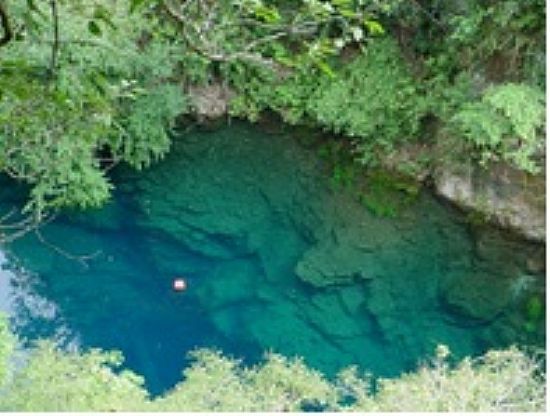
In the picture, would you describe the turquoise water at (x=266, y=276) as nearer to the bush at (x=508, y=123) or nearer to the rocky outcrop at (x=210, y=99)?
the rocky outcrop at (x=210, y=99)

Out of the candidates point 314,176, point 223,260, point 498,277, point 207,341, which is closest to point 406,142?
point 314,176

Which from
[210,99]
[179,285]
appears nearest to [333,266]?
[179,285]

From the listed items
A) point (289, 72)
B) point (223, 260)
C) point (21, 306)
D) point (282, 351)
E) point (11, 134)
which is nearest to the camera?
point (11, 134)

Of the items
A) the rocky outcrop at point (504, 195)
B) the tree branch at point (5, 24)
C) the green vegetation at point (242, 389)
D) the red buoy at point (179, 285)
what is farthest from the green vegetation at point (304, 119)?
the tree branch at point (5, 24)

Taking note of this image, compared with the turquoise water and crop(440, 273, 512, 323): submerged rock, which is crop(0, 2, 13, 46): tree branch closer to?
the turquoise water

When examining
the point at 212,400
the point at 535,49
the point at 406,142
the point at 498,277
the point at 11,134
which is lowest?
the point at 212,400

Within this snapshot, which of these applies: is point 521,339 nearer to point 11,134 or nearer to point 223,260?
point 223,260
